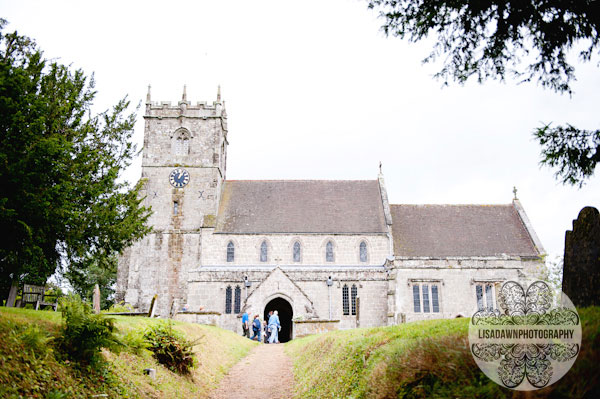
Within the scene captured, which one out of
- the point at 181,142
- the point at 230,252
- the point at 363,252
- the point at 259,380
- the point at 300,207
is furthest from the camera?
Answer: the point at 181,142

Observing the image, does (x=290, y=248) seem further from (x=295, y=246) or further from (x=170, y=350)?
(x=170, y=350)

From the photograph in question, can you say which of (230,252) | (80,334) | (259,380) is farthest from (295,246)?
(80,334)

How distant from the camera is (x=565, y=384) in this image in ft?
14.1

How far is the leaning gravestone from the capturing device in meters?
6.98

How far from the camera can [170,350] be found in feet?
39.5

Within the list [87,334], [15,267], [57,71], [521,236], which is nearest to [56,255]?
[15,267]

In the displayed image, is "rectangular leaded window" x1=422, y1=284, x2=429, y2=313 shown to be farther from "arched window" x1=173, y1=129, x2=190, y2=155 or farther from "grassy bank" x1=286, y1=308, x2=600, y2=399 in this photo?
"grassy bank" x1=286, y1=308, x2=600, y2=399

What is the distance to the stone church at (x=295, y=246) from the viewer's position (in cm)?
3491

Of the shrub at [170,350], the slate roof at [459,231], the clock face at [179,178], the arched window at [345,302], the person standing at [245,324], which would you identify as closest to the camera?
the shrub at [170,350]

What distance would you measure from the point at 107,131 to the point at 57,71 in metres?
3.27

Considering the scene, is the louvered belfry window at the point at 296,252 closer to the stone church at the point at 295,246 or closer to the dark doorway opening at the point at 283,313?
the stone church at the point at 295,246

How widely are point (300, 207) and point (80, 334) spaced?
33046 millimetres

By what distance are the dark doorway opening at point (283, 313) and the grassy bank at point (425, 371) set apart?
25.0 m

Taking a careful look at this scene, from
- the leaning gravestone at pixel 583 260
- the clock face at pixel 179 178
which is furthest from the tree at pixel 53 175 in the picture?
the clock face at pixel 179 178
